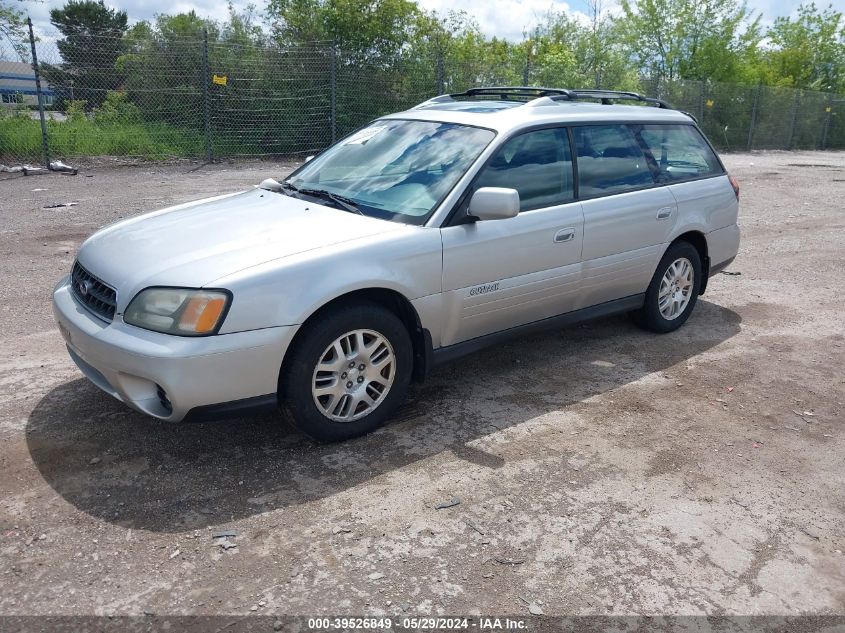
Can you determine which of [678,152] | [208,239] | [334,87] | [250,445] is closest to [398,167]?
[208,239]

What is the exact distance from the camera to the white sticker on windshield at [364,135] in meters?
4.97

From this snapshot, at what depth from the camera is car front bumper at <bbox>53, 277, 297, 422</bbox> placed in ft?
10.7

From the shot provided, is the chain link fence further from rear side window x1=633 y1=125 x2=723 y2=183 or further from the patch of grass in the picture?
rear side window x1=633 y1=125 x2=723 y2=183

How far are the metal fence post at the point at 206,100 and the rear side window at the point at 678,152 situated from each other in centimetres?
1101

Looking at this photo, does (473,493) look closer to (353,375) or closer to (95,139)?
(353,375)

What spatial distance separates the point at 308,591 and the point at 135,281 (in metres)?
1.67

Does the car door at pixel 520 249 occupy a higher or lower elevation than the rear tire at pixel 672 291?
higher

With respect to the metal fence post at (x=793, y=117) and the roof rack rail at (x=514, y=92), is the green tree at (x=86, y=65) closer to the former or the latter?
the roof rack rail at (x=514, y=92)

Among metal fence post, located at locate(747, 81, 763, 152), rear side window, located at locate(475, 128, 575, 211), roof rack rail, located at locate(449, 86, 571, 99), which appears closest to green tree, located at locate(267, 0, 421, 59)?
roof rack rail, located at locate(449, 86, 571, 99)

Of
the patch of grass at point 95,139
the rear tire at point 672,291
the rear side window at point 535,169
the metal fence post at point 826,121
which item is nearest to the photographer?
the rear side window at point 535,169

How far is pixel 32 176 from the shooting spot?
12203 millimetres

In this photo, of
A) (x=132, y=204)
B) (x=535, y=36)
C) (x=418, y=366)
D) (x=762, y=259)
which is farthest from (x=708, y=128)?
(x=418, y=366)

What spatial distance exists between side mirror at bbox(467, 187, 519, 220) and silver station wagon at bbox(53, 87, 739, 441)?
0.01 meters

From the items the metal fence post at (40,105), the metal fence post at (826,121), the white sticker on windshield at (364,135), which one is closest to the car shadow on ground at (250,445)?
the white sticker on windshield at (364,135)
